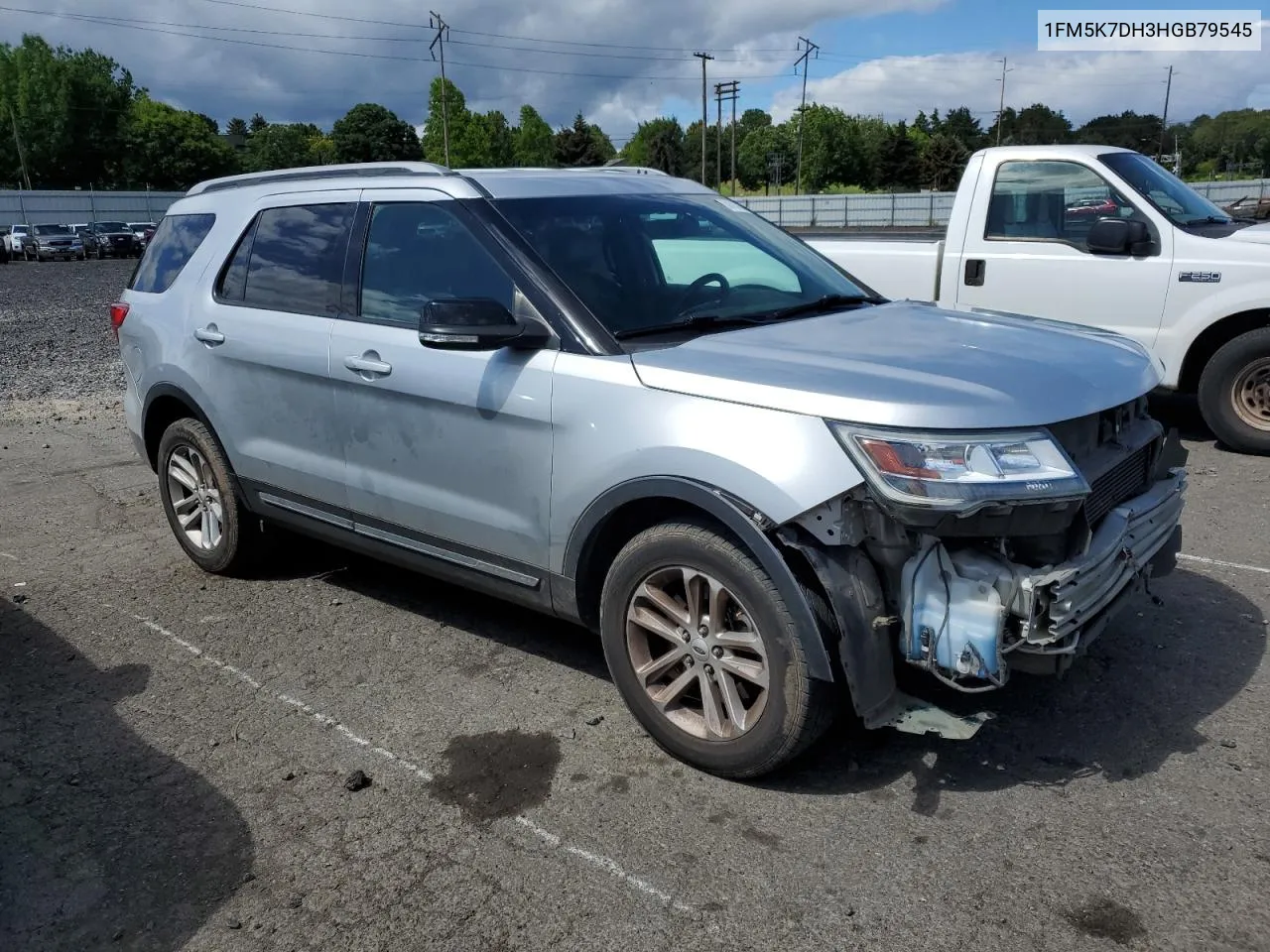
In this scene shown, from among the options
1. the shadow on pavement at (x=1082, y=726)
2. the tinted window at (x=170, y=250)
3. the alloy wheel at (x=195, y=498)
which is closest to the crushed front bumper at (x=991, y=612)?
the shadow on pavement at (x=1082, y=726)

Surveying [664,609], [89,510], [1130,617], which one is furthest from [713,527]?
[89,510]

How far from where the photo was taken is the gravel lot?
111 inches

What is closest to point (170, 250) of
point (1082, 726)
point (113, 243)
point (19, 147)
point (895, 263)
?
point (1082, 726)

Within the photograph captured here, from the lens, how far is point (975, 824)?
10.5 ft

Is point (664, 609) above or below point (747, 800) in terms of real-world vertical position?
above

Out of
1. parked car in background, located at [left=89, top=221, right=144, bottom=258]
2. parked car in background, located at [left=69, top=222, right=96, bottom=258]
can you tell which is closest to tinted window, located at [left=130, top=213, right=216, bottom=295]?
parked car in background, located at [left=89, top=221, right=144, bottom=258]

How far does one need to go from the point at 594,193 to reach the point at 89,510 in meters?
4.50

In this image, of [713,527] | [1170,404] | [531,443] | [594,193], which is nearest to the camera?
[713,527]

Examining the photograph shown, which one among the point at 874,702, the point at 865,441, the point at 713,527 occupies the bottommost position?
the point at 874,702

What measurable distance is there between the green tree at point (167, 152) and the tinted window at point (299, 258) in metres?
94.8

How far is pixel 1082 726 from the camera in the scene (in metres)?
3.73

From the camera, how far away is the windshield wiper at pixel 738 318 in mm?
3771

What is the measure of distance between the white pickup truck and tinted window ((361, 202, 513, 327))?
4297 millimetres

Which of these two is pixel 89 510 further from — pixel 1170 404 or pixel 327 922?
pixel 1170 404
